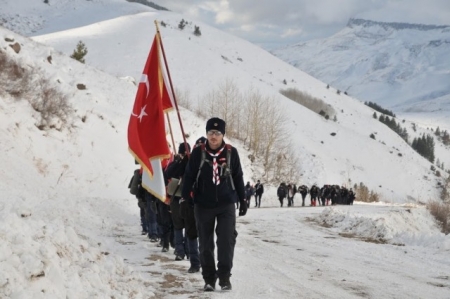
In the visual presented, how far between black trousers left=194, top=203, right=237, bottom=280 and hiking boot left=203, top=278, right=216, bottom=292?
0.04 metres

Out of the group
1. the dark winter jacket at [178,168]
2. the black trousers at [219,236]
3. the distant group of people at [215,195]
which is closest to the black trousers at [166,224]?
the dark winter jacket at [178,168]

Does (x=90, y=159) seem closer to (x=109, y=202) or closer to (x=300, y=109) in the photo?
(x=109, y=202)

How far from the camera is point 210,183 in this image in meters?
6.13

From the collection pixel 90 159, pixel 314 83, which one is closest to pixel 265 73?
pixel 314 83

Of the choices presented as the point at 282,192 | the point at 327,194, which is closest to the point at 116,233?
the point at 282,192

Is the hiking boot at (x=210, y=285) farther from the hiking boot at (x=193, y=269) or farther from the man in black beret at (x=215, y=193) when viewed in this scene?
the hiking boot at (x=193, y=269)

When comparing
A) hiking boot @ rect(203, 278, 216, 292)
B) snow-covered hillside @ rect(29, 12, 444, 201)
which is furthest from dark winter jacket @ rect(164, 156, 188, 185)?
snow-covered hillside @ rect(29, 12, 444, 201)

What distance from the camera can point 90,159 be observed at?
22016mm

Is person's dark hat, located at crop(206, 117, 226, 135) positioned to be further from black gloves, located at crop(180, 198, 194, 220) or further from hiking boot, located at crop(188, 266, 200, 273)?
hiking boot, located at crop(188, 266, 200, 273)

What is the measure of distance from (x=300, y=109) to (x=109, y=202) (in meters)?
78.0

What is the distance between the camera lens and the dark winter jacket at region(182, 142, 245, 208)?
613 cm

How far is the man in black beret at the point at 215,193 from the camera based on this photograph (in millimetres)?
6125

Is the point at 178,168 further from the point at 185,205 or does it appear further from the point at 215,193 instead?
the point at 215,193

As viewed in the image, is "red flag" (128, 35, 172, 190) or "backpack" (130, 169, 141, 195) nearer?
"red flag" (128, 35, 172, 190)
